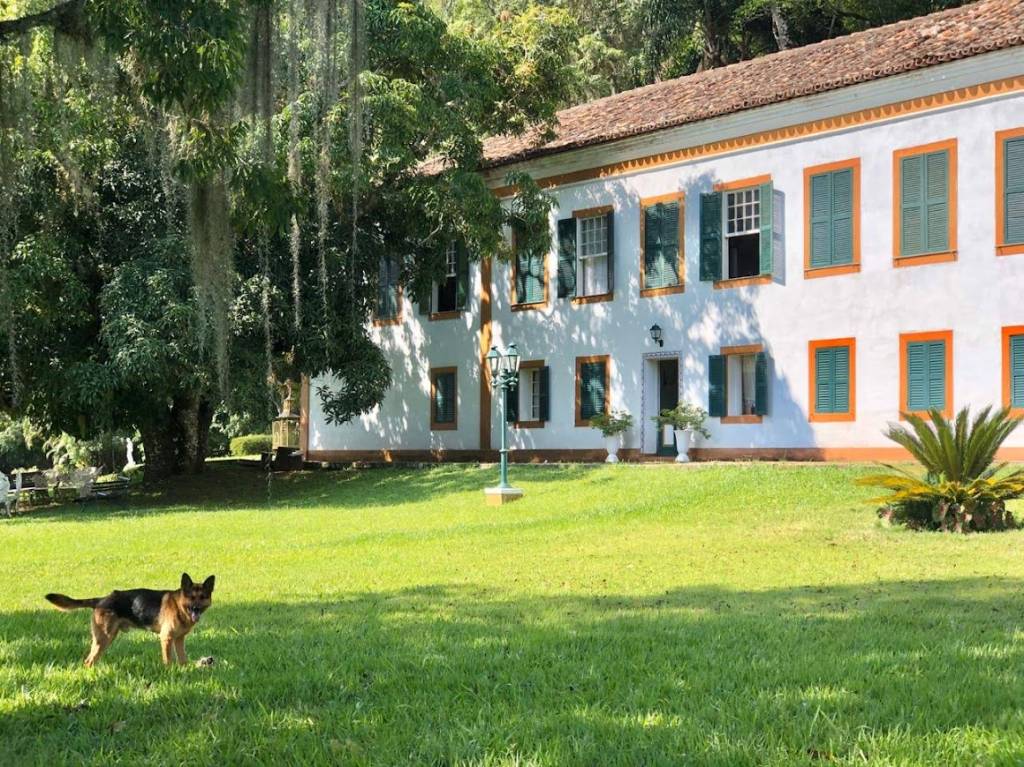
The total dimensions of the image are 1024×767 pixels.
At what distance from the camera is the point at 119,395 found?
883 inches

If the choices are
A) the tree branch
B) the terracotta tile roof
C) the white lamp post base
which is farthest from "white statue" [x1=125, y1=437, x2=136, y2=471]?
the tree branch

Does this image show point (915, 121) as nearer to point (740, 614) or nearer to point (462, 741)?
point (740, 614)

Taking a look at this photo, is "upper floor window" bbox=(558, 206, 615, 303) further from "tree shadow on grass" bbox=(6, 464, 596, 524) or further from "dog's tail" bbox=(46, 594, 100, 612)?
"dog's tail" bbox=(46, 594, 100, 612)

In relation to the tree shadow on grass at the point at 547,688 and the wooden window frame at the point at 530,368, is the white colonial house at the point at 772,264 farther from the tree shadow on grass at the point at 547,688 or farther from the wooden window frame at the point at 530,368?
the tree shadow on grass at the point at 547,688

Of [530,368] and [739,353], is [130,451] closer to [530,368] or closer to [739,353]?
[530,368]

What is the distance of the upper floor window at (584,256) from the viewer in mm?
24734

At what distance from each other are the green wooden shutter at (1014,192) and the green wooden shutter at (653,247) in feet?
22.6

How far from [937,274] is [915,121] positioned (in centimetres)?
265

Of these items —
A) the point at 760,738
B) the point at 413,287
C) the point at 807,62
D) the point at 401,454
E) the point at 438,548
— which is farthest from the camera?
the point at 401,454

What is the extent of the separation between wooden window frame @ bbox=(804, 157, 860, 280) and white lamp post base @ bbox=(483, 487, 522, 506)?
677 cm

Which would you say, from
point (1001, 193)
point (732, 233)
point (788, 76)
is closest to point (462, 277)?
point (732, 233)

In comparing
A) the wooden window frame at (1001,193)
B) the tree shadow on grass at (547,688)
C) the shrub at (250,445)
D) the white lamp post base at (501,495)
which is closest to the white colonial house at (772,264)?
the wooden window frame at (1001,193)

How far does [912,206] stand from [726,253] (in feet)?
13.0

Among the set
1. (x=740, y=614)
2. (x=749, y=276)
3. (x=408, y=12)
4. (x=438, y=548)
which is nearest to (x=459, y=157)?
(x=408, y=12)
